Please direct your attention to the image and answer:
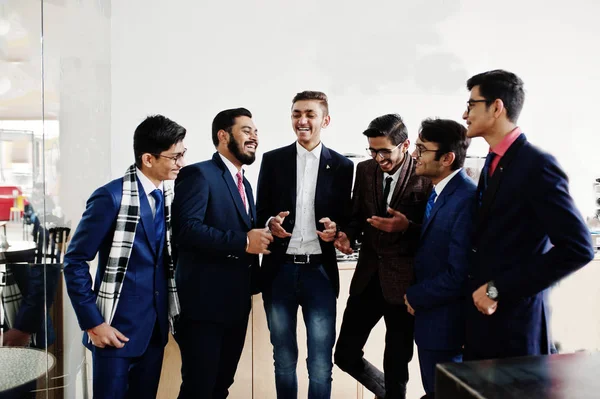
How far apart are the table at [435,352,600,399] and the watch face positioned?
2.47 feet

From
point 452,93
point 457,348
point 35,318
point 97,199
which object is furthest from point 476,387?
point 452,93

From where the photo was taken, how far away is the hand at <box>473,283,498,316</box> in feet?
5.95

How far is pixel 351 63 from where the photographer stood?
2.89 m

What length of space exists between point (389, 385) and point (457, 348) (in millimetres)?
555

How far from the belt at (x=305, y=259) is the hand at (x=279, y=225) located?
137 millimetres

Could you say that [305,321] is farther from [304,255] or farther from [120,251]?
[120,251]

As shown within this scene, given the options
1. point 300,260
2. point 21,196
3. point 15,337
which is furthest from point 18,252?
point 300,260

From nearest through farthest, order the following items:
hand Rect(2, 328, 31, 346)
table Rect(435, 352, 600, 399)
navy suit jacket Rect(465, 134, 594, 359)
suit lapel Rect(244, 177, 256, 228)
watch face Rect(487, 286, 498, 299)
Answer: table Rect(435, 352, 600, 399), navy suit jacket Rect(465, 134, 594, 359), watch face Rect(487, 286, 498, 299), hand Rect(2, 328, 31, 346), suit lapel Rect(244, 177, 256, 228)

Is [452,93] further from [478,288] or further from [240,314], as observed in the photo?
[240,314]

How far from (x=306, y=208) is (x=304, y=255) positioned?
0.24 m

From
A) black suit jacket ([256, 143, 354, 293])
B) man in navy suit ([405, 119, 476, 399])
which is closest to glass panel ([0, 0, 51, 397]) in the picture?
black suit jacket ([256, 143, 354, 293])

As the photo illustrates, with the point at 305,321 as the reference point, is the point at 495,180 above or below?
above

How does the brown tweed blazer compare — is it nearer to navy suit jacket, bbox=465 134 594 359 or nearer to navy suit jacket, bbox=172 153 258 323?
navy suit jacket, bbox=465 134 594 359

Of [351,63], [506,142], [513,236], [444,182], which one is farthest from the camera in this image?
[351,63]
